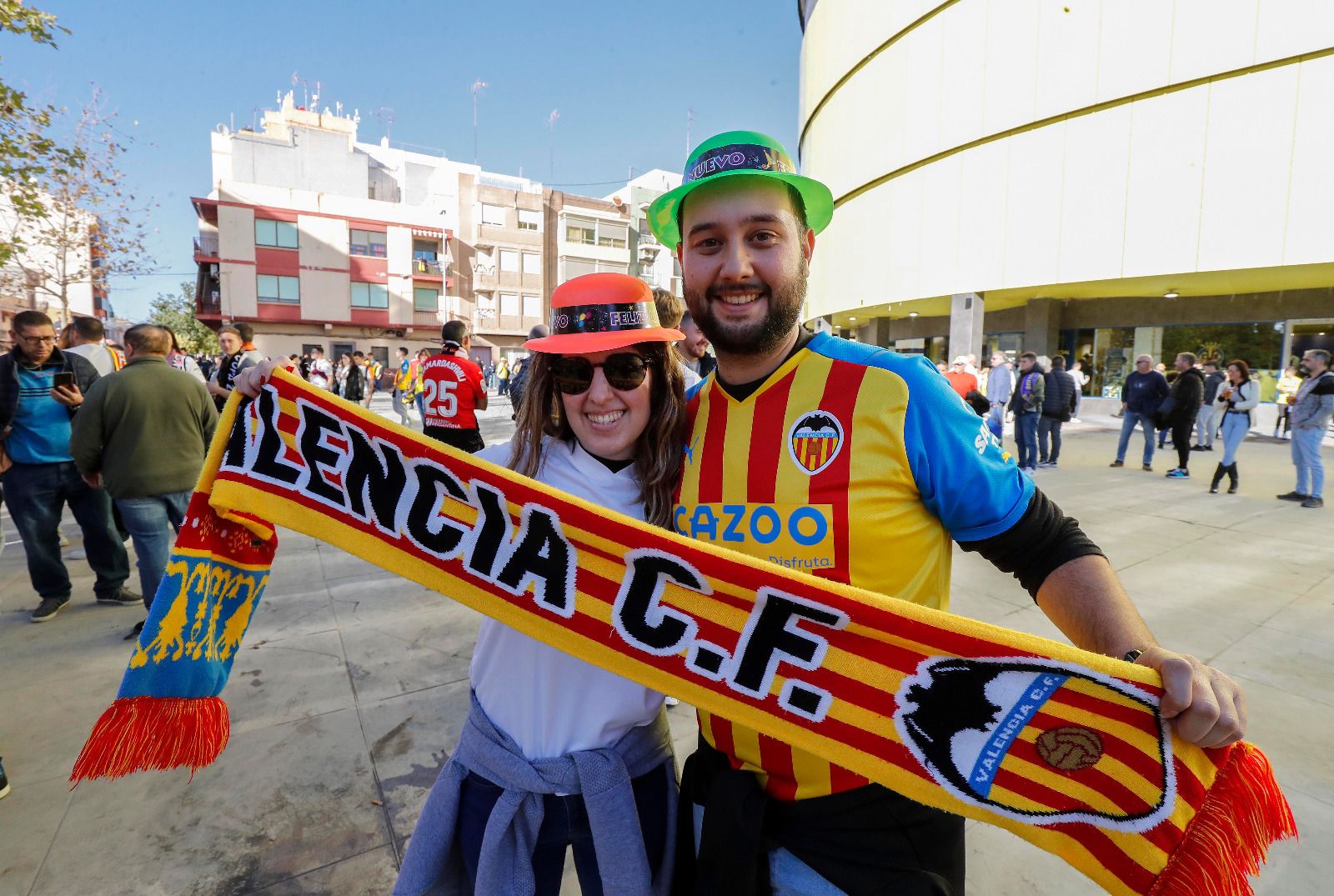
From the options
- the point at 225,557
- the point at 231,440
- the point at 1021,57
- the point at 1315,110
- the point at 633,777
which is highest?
the point at 1021,57

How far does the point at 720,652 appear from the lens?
1354 mm

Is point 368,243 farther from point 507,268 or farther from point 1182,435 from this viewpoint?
point 1182,435

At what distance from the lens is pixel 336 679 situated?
3.57 metres

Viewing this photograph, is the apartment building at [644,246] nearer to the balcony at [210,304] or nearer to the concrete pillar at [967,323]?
the balcony at [210,304]

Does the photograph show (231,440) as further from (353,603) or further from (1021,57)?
(1021,57)

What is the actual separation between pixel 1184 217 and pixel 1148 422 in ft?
26.7

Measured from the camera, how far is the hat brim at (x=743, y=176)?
151 cm

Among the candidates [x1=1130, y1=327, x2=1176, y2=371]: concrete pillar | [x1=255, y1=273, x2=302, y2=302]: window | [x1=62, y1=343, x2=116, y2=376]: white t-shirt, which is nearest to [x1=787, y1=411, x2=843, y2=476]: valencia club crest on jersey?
[x1=62, y1=343, x2=116, y2=376]: white t-shirt

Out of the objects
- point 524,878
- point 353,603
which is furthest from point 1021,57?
point 524,878

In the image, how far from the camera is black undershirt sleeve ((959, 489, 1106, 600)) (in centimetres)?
135

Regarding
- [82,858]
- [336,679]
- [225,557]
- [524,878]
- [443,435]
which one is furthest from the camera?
[443,435]

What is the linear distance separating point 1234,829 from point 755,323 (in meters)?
1.26

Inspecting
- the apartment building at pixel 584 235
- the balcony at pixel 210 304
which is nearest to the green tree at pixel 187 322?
the balcony at pixel 210 304

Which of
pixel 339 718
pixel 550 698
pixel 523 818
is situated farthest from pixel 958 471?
pixel 339 718
